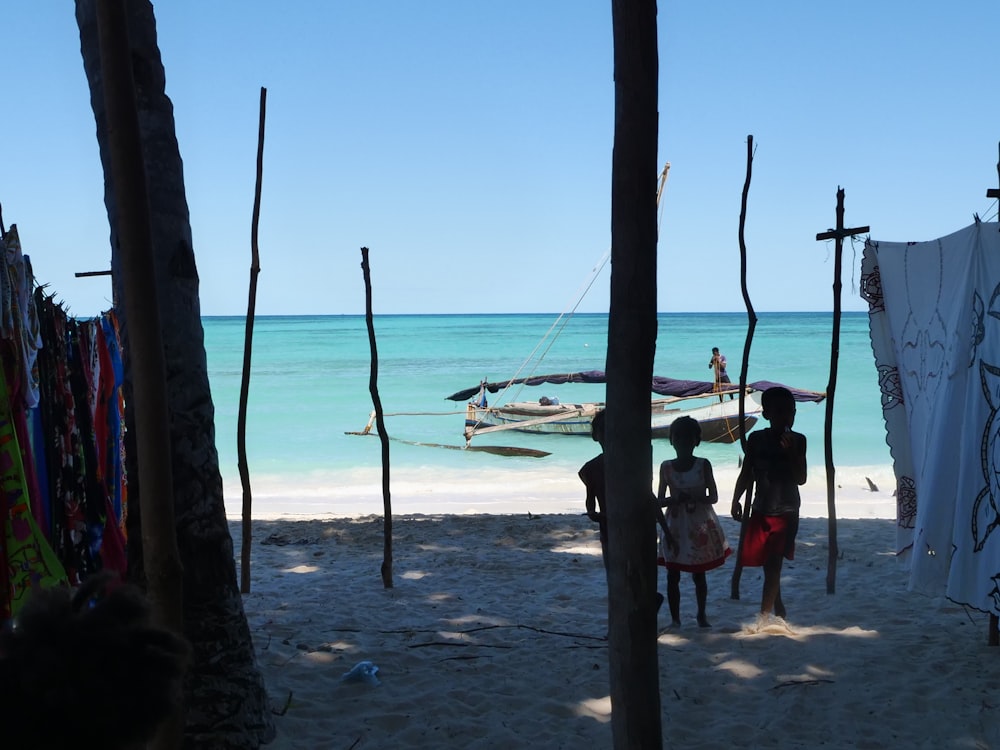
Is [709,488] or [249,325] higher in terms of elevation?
[249,325]

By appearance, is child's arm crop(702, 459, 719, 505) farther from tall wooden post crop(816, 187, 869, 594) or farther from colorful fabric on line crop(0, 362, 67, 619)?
colorful fabric on line crop(0, 362, 67, 619)

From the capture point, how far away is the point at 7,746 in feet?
3.40

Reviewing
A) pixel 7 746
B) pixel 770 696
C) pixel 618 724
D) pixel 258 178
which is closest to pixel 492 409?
pixel 258 178

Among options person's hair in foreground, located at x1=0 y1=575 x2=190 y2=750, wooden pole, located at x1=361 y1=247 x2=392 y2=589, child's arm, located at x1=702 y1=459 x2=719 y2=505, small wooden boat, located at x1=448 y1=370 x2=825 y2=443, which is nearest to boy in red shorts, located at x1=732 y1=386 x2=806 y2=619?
child's arm, located at x1=702 y1=459 x2=719 y2=505

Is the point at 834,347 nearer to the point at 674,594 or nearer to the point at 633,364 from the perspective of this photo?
the point at 674,594

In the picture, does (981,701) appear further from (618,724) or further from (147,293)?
(147,293)

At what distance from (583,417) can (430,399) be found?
571 inches

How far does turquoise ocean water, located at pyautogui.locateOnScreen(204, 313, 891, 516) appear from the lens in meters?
16.8

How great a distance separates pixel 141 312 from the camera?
2135 millimetres

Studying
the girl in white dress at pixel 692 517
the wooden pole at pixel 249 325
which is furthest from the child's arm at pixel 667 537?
the wooden pole at pixel 249 325

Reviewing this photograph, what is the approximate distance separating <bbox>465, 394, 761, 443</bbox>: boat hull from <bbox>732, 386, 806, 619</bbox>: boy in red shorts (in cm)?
1241

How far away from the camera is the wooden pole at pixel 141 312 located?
2.11m

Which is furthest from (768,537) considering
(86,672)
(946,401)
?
(86,672)

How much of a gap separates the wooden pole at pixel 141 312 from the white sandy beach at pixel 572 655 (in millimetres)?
1705
